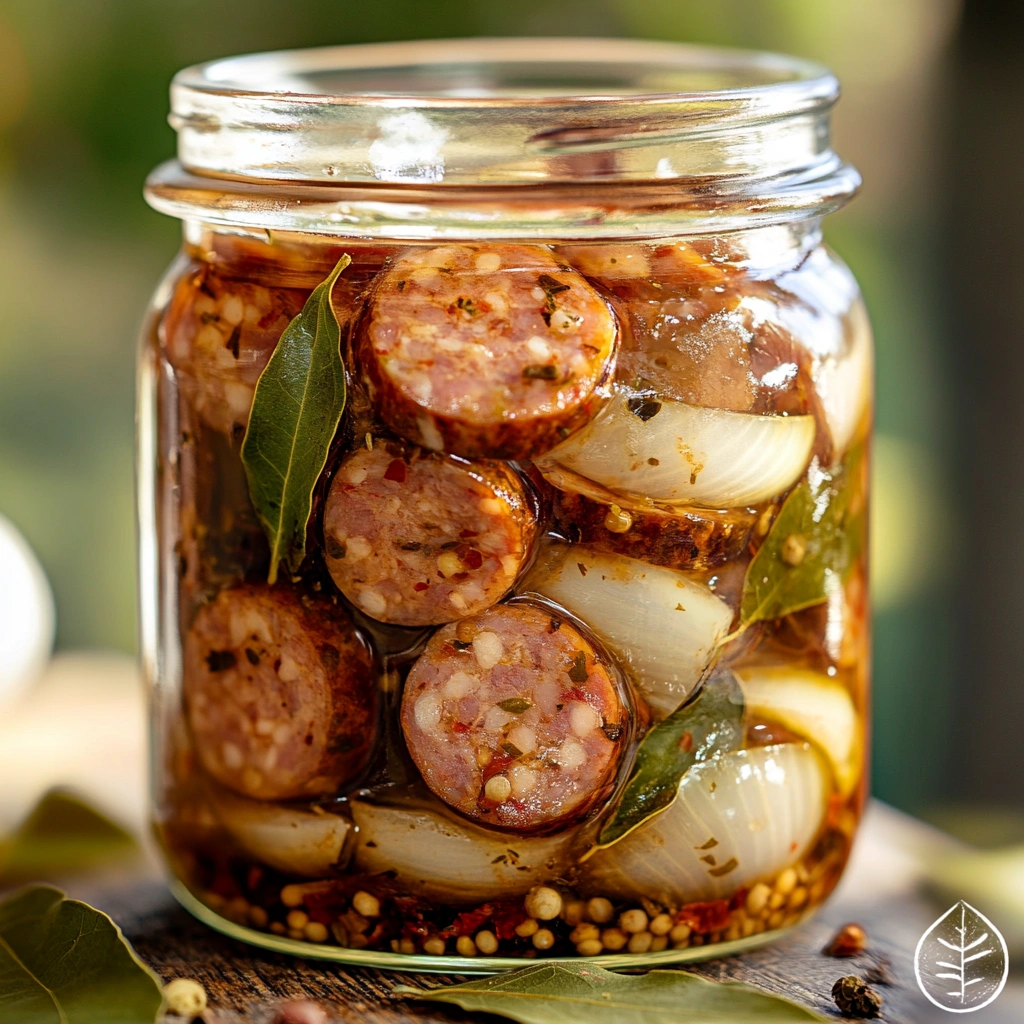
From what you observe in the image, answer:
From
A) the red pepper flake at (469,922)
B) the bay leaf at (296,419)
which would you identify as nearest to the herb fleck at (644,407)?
the bay leaf at (296,419)

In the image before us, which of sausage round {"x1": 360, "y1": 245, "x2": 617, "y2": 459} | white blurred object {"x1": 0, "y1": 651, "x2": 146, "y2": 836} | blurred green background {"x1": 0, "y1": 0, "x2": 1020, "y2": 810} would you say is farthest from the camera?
blurred green background {"x1": 0, "y1": 0, "x2": 1020, "y2": 810}

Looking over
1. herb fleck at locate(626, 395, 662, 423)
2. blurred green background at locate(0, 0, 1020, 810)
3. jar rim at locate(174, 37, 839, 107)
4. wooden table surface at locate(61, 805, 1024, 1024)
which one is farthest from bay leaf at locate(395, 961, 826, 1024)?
blurred green background at locate(0, 0, 1020, 810)

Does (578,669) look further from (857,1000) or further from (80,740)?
(80,740)

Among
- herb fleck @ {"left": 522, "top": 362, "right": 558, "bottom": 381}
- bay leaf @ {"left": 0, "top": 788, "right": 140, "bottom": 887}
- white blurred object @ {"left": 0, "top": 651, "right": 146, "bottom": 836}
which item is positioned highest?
herb fleck @ {"left": 522, "top": 362, "right": 558, "bottom": 381}

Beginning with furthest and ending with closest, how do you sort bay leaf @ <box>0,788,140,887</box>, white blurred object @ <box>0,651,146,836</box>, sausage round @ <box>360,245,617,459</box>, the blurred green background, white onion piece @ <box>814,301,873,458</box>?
the blurred green background
white blurred object @ <box>0,651,146,836</box>
bay leaf @ <box>0,788,140,887</box>
white onion piece @ <box>814,301,873,458</box>
sausage round @ <box>360,245,617,459</box>

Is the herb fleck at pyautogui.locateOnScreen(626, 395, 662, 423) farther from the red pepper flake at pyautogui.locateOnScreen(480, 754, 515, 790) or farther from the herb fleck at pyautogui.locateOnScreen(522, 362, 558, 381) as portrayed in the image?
the red pepper flake at pyautogui.locateOnScreen(480, 754, 515, 790)

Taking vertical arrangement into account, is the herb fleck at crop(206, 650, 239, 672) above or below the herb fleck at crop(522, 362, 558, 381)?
below

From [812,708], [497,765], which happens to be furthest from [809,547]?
[497,765]
